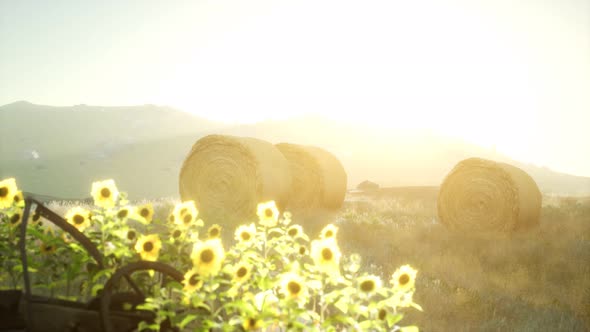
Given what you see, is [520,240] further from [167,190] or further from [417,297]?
[167,190]

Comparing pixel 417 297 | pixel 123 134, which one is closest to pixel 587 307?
pixel 417 297

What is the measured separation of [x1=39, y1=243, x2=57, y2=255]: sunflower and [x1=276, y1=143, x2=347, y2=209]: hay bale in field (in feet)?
26.7

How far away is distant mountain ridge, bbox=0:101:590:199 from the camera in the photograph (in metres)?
57.3

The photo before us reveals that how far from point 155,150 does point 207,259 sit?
72.0 meters

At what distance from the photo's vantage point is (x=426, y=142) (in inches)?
2980

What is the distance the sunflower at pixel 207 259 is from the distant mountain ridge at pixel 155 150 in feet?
157

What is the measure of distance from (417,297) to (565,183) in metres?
76.6

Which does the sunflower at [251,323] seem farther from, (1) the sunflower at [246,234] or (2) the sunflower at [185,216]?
(2) the sunflower at [185,216]

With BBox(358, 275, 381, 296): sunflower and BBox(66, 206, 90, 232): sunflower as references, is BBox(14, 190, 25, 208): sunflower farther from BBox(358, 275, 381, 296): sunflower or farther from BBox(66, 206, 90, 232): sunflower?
BBox(358, 275, 381, 296): sunflower

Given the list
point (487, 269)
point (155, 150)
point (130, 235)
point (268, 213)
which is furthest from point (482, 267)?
point (155, 150)

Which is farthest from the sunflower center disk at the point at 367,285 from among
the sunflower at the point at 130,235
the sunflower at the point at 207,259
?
the sunflower at the point at 130,235

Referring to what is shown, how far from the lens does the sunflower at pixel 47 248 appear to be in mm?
3330

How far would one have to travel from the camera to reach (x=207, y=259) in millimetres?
2242

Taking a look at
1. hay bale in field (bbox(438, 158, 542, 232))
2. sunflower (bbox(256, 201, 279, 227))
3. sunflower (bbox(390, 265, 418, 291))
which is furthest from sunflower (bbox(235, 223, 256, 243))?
hay bale in field (bbox(438, 158, 542, 232))
